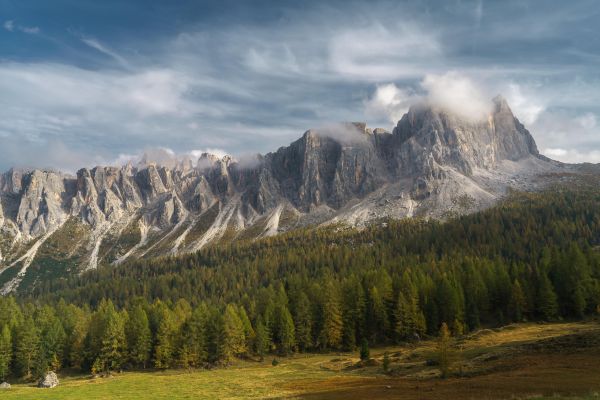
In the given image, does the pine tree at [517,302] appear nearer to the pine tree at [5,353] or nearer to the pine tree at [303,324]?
the pine tree at [303,324]

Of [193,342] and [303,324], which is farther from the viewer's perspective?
[303,324]

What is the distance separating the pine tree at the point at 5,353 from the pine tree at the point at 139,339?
84.1 feet

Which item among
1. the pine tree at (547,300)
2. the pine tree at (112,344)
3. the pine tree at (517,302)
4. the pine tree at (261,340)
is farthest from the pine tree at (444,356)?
the pine tree at (112,344)

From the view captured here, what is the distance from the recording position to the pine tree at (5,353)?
92000 mm

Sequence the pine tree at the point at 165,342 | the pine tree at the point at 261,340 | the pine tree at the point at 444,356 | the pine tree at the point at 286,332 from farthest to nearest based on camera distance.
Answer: the pine tree at the point at 286,332 < the pine tree at the point at 261,340 < the pine tree at the point at 165,342 < the pine tree at the point at 444,356

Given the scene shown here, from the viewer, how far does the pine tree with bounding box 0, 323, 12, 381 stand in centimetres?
9200

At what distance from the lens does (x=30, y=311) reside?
12750 cm

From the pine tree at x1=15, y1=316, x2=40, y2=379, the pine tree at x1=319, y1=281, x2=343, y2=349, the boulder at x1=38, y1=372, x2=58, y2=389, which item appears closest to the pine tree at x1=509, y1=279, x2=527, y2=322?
the pine tree at x1=319, y1=281, x2=343, y2=349

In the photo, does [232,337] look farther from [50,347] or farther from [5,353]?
[5,353]

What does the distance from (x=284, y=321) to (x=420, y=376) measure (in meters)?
57.9

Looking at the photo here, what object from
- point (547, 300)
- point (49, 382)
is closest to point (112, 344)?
point (49, 382)

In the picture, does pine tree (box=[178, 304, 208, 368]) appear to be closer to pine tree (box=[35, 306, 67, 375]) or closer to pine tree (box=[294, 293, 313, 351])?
pine tree (box=[294, 293, 313, 351])

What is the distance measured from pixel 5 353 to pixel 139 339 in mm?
29929

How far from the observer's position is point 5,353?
93312mm
